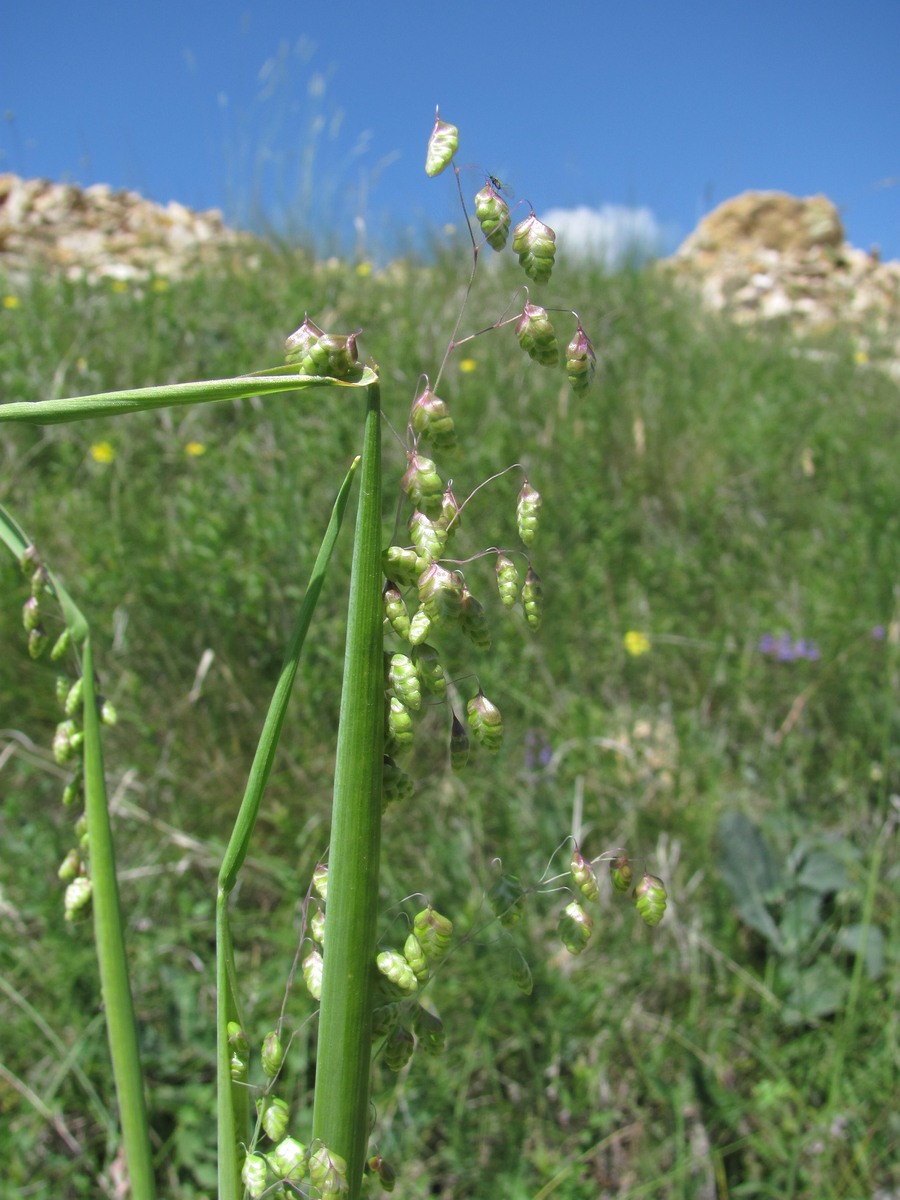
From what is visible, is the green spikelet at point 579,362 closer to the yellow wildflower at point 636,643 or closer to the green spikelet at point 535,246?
the green spikelet at point 535,246

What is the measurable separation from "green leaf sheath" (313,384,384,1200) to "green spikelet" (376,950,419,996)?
1cm

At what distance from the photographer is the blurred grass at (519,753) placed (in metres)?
1.65

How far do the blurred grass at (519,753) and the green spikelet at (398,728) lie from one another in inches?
37.2

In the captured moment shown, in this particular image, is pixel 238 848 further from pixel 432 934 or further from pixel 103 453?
pixel 103 453

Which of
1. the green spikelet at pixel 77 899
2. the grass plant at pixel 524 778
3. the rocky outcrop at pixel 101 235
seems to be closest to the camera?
the green spikelet at pixel 77 899

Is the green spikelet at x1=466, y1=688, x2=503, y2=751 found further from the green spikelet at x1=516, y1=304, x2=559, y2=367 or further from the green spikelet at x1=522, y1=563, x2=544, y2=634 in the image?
the green spikelet at x1=516, y1=304, x2=559, y2=367

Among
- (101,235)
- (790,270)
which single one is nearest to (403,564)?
(101,235)

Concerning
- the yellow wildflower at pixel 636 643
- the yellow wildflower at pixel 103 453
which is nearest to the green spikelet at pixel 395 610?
the yellow wildflower at pixel 636 643

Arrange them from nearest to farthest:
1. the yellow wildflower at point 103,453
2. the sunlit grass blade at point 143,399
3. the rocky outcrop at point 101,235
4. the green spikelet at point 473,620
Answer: the sunlit grass blade at point 143,399 < the green spikelet at point 473,620 < the yellow wildflower at point 103,453 < the rocky outcrop at point 101,235

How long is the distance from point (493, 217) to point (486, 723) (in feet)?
0.85

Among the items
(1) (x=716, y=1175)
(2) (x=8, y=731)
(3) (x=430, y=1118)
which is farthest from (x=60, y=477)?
(1) (x=716, y=1175)

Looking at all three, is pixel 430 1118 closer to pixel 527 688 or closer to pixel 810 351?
pixel 527 688

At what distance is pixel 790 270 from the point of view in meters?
8.74

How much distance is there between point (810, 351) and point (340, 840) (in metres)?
6.16
